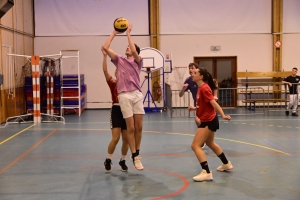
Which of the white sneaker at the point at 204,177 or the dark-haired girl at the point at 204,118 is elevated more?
the dark-haired girl at the point at 204,118

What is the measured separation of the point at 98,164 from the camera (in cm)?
829

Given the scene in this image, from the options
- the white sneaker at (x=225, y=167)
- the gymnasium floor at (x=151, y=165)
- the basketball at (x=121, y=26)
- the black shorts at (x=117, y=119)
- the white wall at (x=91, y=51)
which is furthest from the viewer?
the white wall at (x=91, y=51)

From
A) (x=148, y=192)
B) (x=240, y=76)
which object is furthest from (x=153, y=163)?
(x=240, y=76)

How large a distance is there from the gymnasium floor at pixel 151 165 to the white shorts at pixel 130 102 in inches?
44.9

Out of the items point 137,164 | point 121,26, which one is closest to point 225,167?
point 137,164

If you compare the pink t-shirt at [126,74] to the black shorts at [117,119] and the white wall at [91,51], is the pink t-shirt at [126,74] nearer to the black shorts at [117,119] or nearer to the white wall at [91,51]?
the black shorts at [117,119]

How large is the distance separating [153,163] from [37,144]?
3760 mm

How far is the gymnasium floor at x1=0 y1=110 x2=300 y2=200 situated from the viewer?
6.30 metres

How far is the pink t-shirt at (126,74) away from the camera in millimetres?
6945

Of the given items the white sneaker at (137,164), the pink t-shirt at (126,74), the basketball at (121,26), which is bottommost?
the white sneaker at (137,164)

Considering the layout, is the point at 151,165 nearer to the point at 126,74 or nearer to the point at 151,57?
the point at 126,74

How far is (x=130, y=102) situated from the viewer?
6.96m

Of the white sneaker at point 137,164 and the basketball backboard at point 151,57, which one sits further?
the basketball backboard at point 151,57

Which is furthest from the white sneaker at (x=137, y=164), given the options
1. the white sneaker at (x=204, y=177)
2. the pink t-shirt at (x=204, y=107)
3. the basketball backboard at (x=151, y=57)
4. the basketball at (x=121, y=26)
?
the basketball backboard at (x=151, y=57)
